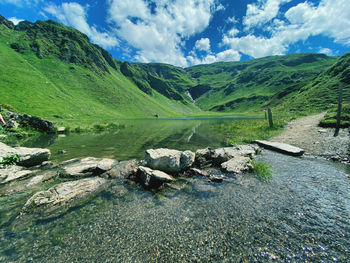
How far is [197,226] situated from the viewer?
22.9 ft

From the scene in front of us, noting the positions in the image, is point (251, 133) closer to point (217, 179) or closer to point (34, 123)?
point (217, 179)

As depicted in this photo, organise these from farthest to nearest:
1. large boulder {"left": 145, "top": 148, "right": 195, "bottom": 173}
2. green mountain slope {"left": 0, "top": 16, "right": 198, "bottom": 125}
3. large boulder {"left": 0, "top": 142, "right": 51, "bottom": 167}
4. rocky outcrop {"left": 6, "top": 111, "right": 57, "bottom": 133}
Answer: green mountain slope {"left": 0, "top": 16, "right": 198, "bottom": 125}
rocky outcrop {"left": 6, "top": 111, "right": 57, "bottom": 133}
large boulder {"left": 0, "top": 142, "right": 51, "bottom": 167}
large boulder {"left": 145, "top": 148, "right": 195, "bottom": 173}

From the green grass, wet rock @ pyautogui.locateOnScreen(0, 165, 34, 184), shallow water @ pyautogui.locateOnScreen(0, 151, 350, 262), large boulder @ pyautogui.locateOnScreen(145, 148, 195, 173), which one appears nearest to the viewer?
shallow water @ pyautogui.locateOnScreen(0, 151, 350, 262)

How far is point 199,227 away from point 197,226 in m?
0.11

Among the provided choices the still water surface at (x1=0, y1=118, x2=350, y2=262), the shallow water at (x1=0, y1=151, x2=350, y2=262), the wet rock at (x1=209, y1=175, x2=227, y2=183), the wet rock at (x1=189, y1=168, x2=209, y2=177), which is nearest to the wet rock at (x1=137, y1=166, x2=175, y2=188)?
the still water surface at (x1=0, y1=118, x2=350, y2=262)

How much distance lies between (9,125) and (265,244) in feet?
164

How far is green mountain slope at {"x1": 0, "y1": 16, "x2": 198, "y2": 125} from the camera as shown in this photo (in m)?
83.1

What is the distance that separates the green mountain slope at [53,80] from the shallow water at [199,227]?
82.4m

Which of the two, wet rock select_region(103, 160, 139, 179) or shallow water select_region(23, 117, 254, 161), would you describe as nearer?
wet rock select_region(103, 160, 139, 179)

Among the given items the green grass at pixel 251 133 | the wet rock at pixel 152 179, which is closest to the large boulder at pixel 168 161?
the wet rock at pixel 152 179

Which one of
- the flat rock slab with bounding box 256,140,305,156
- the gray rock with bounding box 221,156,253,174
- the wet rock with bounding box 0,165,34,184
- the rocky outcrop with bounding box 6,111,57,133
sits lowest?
the flat rock slab with bounding box 256,140,305,156

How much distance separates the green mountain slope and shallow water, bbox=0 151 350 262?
270ft

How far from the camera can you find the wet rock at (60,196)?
8.25m

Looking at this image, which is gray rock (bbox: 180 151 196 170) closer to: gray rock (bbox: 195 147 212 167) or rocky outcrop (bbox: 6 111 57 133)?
gray rock (bbox: 195 147 212 167)
